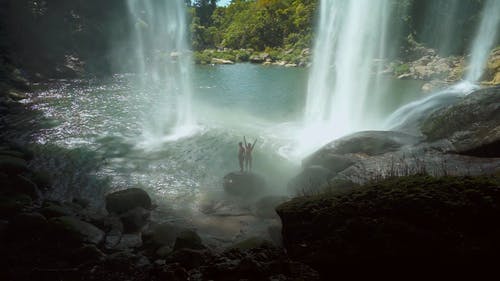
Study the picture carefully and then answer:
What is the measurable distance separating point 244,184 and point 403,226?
8.49m

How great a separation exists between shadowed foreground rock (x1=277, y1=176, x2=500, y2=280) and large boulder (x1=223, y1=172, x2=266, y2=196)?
6956 millimetres

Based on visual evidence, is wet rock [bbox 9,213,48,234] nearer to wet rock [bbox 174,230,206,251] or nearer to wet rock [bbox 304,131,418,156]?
wet rock [bbox 174,230,206,251]

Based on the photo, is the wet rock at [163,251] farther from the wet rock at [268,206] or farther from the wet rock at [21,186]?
the wet rock at [21,186]

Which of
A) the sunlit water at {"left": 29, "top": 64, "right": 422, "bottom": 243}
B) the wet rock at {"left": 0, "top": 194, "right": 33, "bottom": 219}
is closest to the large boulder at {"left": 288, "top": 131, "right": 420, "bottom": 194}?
the sunlit water at {"left": 29, "top": 64, "right": 422, "bottom": 243}

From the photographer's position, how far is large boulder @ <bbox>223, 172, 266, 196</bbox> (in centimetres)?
1286

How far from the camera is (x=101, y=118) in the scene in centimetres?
2295

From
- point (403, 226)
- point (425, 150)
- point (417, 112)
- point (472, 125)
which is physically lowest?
point (425, 150)

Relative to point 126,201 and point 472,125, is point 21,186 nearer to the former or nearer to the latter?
point 126,201

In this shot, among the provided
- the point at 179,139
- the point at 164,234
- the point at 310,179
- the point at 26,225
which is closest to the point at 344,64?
the point at 179,139

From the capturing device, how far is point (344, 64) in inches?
877

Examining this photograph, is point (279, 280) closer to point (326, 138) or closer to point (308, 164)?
point (308, 164)

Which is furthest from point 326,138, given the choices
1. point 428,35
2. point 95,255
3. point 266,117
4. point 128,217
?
point 428,35

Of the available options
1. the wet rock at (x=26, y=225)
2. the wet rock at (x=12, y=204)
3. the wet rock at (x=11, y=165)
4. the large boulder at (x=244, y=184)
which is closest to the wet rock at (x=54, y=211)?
the wet rock at (x=12, y=204)

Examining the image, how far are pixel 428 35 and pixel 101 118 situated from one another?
45.0 meters
